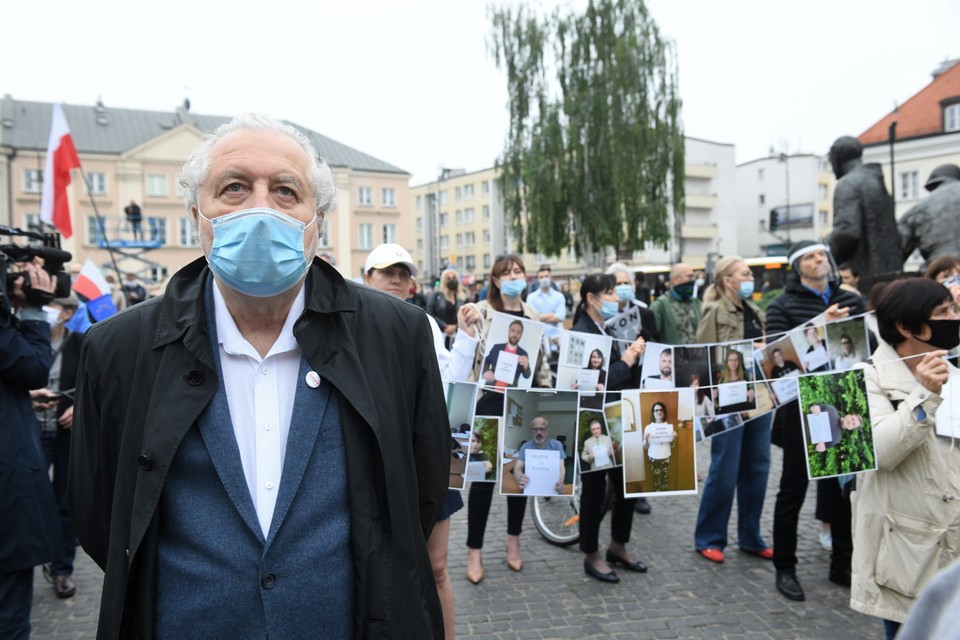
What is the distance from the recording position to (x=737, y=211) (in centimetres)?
8206

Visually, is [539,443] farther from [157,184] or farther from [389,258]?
[157,184]

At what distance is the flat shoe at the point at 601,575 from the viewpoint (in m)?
5.13

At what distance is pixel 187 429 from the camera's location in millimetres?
1844

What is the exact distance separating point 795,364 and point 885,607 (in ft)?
5.79

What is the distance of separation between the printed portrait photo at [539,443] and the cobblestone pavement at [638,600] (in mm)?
827

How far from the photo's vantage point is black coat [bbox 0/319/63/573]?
333 cm

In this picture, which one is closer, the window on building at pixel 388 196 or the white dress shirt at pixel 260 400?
the white dress shirt at pixel 260 400

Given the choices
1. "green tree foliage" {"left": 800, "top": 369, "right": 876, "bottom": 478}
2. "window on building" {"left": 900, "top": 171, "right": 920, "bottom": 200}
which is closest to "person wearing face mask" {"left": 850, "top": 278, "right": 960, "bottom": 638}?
"green tree foliage" {"left": 800, "top": 369, "right": 876, "bottom": 478}

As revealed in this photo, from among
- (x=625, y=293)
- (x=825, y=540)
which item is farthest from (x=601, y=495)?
(x=625, y=293)

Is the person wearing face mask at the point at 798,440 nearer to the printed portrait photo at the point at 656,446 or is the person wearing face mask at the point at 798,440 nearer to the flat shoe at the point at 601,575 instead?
the printed portrait photo at the point at 656,446

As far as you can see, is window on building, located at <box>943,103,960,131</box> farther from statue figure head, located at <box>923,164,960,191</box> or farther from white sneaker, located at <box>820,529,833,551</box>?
white sneaker, located at <box>820,529,833,551</box>

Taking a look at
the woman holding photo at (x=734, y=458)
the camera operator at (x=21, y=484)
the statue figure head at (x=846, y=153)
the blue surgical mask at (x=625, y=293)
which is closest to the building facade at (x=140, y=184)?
the blue surgical mask at (x=625, y=293)

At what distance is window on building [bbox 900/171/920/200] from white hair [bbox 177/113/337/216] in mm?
58408

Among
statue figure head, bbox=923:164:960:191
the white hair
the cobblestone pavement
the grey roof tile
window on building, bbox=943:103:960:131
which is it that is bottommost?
the cobblestone pavement
